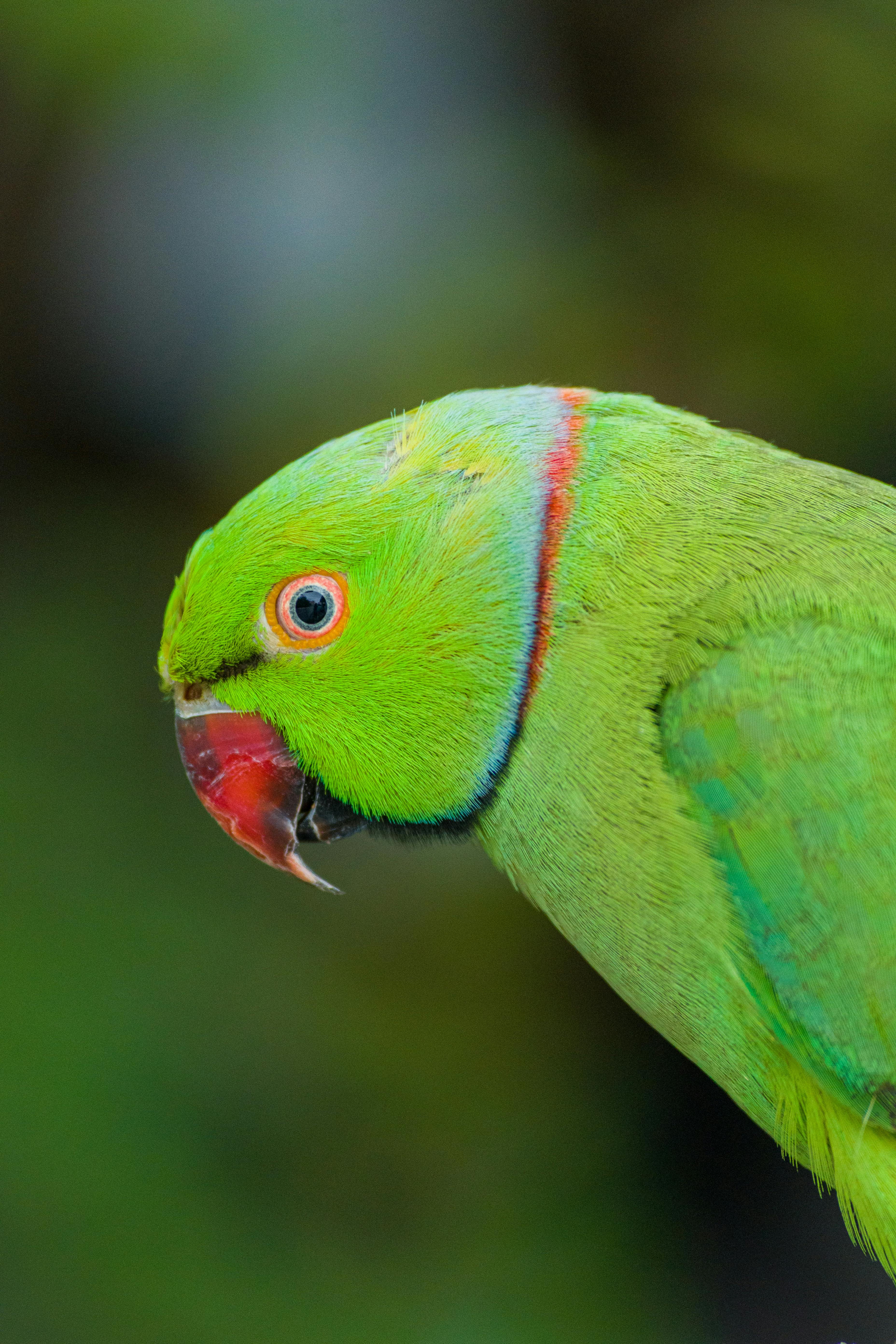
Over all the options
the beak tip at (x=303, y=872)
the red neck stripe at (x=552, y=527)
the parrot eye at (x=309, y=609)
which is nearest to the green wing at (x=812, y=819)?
the red neck stripe at (x=552, y=527)

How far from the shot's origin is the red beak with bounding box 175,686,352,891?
5.12 ft

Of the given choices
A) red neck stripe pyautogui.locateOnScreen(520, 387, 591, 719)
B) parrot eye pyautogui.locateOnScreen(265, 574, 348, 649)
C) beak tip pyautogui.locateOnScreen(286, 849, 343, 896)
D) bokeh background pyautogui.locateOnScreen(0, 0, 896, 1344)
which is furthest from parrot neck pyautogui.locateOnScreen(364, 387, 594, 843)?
bokeh background pyautogui.locateOnScreen(0, 0, 896, 1344)

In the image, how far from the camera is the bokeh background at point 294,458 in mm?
2883

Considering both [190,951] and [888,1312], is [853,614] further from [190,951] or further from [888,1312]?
[888,1312]

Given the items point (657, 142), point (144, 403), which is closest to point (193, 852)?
point (144, 403)

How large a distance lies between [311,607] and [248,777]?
273 millimetres

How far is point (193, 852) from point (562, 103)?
245 centimetres

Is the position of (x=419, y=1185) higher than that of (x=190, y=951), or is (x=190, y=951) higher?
(x=190, y=951)

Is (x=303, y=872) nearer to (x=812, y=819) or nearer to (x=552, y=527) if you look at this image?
(x=552, y=527)

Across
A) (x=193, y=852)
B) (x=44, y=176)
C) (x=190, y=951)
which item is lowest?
(x=190, y=951)

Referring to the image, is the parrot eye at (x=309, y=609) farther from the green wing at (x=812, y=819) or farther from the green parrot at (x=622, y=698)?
the green wing at (x=812, y=819)

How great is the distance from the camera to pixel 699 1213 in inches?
125

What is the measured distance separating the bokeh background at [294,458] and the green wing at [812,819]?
1.91 metres

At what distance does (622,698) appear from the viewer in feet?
4.51
